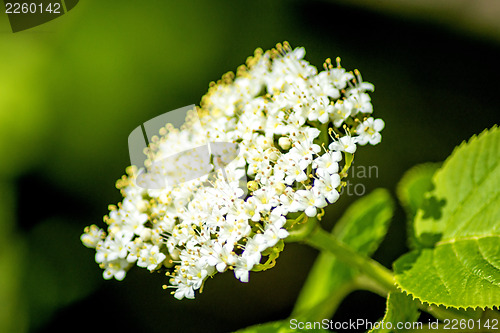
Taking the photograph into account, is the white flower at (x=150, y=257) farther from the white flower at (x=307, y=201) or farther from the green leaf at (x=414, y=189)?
the green leaf at (x=414, y=189)

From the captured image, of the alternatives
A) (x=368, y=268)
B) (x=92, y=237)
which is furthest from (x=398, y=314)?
(x=92, y=237)

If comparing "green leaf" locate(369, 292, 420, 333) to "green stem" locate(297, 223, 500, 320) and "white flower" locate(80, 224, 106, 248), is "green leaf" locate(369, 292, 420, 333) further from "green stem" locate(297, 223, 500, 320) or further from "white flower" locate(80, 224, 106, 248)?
"white flower" locate(80, 224, 106, 248)

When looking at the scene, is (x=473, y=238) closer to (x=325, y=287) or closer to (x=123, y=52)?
(x=325, y=287)

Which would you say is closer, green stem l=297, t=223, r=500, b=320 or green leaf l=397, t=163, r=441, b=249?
green stem l=297, t=223, r=500, b=320

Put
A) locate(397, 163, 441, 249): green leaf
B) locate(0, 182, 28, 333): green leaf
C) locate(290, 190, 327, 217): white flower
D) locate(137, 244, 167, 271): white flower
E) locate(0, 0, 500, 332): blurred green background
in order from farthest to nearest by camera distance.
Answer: locate(0, 0, 500, 332): blurred green background < locate(0, 182, 28, 333): green leaf < locate(397, 163, 441, 249): green leaf < locate(137, 244, 167, 271): white flower < locate(290, 190, 327, 217): white flower

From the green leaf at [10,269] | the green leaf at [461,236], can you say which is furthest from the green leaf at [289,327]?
the green leaf at [10,269]

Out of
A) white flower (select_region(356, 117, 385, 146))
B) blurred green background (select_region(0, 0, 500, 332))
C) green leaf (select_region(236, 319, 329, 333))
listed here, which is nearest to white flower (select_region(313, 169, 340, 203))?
white flower (select_region(356, 117, 385, 146))
